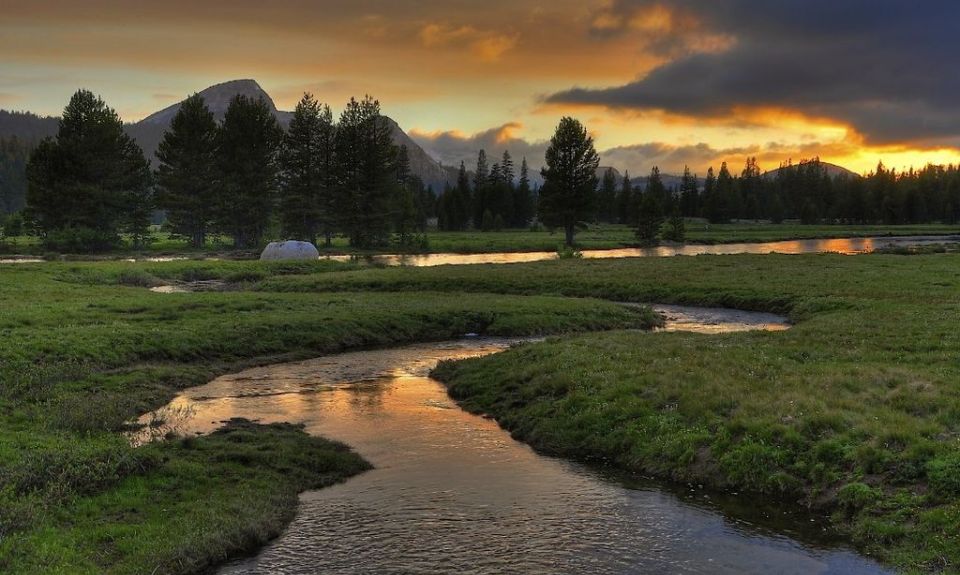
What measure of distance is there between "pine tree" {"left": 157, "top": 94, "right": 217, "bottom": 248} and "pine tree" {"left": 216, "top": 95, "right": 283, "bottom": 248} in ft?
5.88

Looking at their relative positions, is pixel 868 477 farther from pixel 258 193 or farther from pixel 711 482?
pixel 258 193

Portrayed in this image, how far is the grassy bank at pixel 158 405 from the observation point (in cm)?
1254

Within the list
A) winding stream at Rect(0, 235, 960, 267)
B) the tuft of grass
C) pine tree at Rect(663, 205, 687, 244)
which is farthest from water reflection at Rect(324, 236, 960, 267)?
the tuft of grass

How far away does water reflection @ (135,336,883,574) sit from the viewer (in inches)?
489

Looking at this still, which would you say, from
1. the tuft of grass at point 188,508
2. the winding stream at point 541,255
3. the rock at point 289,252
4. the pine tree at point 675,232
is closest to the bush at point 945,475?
the tuft of grass at point 188,508

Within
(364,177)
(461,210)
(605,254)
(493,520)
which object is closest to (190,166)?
(364,177)

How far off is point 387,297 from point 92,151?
7594 cm

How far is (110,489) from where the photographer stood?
14.4 meters

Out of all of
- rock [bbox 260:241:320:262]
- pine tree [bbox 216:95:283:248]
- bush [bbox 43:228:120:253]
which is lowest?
rock [bbox 260:241:320:262]

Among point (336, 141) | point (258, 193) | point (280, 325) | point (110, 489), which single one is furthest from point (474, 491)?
point (336, 141)

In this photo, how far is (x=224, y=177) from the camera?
341 ft

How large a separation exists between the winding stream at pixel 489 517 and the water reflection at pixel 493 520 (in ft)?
0.13

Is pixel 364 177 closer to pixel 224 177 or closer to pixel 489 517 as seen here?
pixel 224 177

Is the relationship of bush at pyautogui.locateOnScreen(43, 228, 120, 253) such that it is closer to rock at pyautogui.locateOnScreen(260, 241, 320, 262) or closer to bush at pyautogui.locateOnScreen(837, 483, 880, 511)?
rock at pyautogui.locateOnScreen(260, 241, 320, 262)
